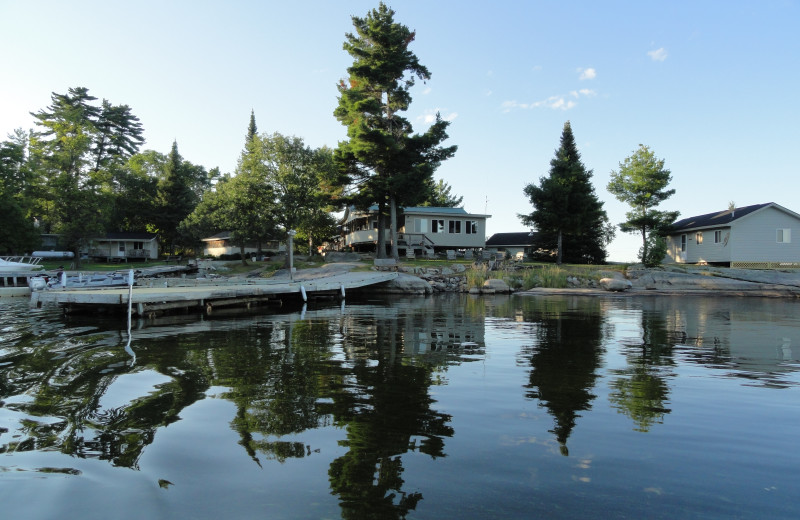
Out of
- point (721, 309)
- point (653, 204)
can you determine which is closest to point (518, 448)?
point (721, 309)

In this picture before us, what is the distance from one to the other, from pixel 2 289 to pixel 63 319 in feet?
48.7

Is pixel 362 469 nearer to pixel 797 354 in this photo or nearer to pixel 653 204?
pixel 797 354

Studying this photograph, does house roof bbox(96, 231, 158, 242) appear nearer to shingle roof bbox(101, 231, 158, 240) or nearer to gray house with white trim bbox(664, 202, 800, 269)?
shingle roof bbox(101, 231, 158, 240)

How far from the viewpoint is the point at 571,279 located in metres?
32.4

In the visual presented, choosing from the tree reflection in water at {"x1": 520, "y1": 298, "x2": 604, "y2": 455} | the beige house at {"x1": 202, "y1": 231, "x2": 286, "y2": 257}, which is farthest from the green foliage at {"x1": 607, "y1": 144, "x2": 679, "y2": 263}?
the beige house at {"x1": 202, "y1": 231, "x2": 286, "y2": 257}

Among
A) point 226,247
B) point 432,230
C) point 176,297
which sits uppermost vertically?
point 432,230

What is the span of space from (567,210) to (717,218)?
12.7 m

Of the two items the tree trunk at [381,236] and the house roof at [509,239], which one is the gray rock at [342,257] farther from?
the house roof at [509,239]

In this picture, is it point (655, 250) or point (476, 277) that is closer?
point (476, 277)

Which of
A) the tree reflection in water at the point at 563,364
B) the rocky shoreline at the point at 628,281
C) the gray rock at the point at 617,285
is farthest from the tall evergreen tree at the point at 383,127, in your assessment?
the tree reflection in water at the point at 563,364

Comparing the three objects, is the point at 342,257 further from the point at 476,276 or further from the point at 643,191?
the point at 643,191

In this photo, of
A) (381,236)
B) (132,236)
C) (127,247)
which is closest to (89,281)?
(381,236)

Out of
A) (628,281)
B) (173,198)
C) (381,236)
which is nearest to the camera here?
(628,281)

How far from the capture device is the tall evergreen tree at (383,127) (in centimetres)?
3169
